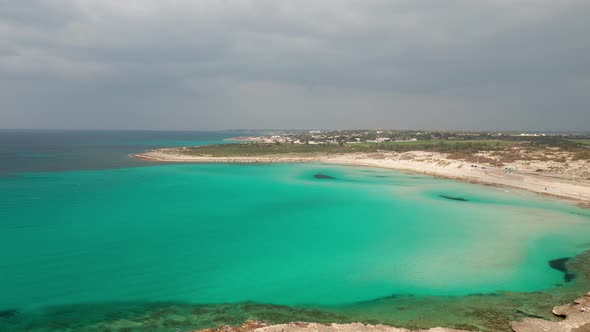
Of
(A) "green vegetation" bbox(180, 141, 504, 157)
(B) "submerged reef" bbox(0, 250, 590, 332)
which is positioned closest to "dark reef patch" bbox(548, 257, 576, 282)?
(B) "submerged reef" bbox(0, 250, 590, 332)

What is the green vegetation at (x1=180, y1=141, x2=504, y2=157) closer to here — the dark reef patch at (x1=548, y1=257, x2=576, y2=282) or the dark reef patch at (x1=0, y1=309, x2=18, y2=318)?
the dark reef patch at (x1=548, y1=257, x2=576, y2=282)

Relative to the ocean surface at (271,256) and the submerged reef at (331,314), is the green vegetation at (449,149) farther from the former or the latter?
the submerged reef at (331,314)

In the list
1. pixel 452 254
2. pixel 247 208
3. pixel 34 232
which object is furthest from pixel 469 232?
pixel 34 232

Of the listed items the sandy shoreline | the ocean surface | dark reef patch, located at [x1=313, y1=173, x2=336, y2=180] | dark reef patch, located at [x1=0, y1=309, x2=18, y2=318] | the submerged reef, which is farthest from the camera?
dark reef patch, located at [x1=313, y1=173, x2=336, y2=180]

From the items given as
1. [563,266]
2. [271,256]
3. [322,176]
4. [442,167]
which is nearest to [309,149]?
[322,176]

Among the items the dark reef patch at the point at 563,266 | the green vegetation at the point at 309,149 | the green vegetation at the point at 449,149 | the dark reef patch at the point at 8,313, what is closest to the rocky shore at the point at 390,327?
the dark reef patch at the point at 563,266
